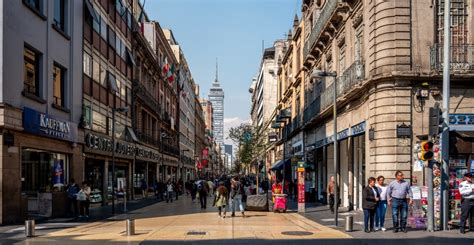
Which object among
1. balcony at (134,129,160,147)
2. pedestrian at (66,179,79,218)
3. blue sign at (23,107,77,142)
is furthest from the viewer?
balcony at (134,129,160,147)

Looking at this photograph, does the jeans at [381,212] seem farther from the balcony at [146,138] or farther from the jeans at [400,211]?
the balcony at [146,138]

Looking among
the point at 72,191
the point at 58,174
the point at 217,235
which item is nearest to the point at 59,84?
the point at 58,174

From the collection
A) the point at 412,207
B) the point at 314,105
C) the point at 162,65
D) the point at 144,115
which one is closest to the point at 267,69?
the point at 162,65

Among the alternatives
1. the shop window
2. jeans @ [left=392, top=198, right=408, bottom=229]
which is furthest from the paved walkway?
the shop window

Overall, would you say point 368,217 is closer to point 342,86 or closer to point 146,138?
point 342,86

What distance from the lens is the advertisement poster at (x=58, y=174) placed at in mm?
26906

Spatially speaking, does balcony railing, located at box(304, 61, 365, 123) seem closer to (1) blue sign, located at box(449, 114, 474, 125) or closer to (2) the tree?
(1) blue sign, located at box(449, 114, 474, 125)

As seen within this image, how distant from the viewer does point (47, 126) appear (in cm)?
2442

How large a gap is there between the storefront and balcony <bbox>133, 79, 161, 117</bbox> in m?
17.4

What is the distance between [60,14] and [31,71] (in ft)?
16.9

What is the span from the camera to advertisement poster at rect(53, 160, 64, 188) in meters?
26.9

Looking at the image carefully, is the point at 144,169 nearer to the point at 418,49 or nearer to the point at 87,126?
the point at 87,126

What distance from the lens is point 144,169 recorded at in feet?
177

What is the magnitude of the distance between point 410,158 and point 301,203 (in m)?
7.95
